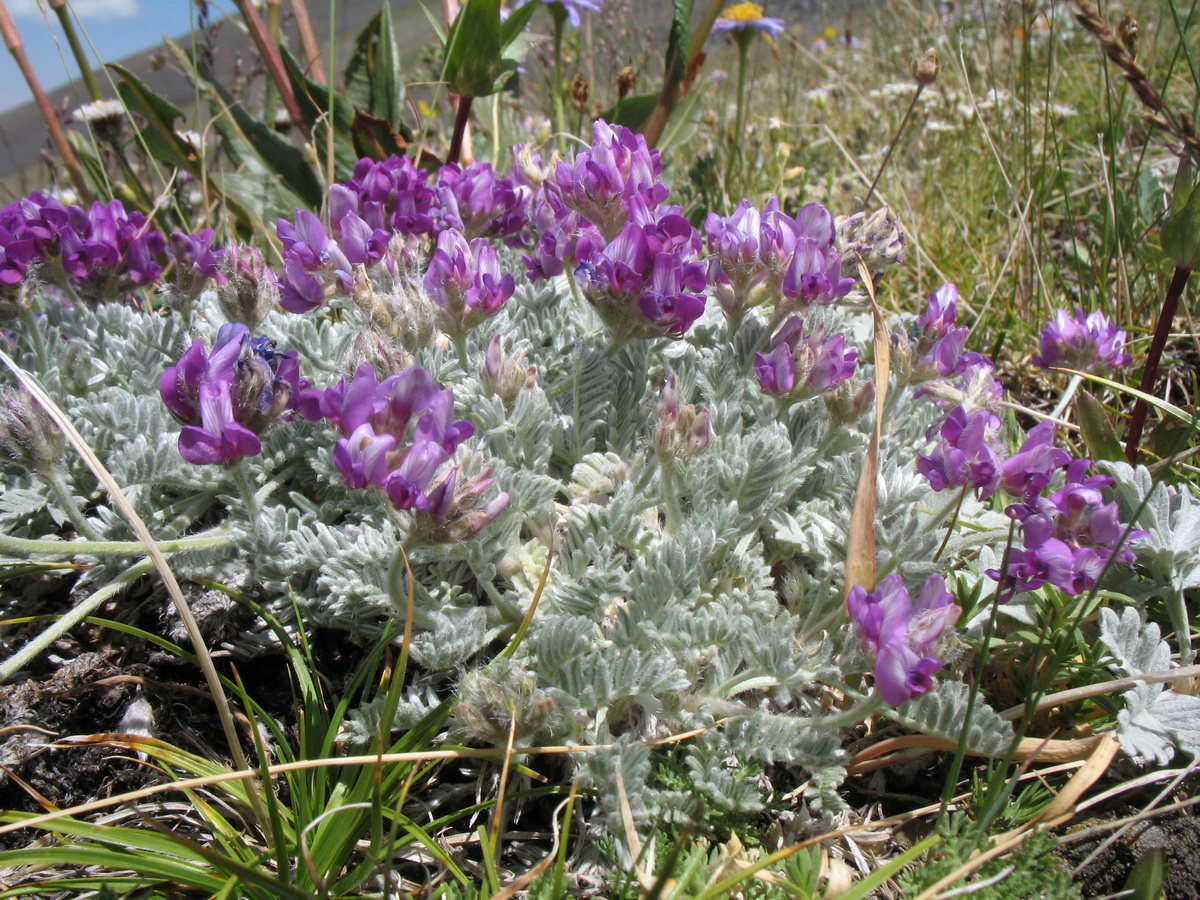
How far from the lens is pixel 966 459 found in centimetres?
175

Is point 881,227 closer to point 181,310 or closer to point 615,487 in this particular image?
point 615,487

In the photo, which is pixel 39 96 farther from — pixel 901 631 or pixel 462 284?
pixel 901 631

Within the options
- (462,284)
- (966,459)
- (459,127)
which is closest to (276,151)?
(459,127)

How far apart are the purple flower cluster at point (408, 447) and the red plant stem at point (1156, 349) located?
1.70 meters

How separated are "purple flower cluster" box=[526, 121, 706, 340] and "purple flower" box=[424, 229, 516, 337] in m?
0.21

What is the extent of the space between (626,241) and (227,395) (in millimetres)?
866

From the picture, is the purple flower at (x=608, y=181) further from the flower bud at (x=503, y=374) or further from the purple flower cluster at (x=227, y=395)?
the purple flower cluster at (x=227, y=395)

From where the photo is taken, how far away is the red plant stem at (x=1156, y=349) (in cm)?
199

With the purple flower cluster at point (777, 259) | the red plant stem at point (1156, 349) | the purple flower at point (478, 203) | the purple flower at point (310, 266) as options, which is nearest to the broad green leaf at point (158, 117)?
the purple flower at point (478, 203)

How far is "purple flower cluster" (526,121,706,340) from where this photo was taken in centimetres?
179

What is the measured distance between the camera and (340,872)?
1536 millimetres

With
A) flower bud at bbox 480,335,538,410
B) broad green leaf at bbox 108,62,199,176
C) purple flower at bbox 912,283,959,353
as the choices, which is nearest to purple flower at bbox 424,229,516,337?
flower bud at bbox 480,335,538,410

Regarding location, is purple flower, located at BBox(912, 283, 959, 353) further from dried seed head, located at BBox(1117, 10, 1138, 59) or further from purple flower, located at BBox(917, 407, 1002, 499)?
dried seed head, located at BBox(1117, 10, 1138, 59)

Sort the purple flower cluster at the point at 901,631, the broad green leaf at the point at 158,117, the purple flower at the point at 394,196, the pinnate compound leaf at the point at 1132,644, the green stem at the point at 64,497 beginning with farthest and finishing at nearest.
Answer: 1. the broad green leaf at the point at 158,117
2. the purple flower at the point at 394,196
3. the green stem at the point at 64,497
4. the pinnate compound leaf at the point at 1132,644
5. the purple flower cluster at the point at 901,631
